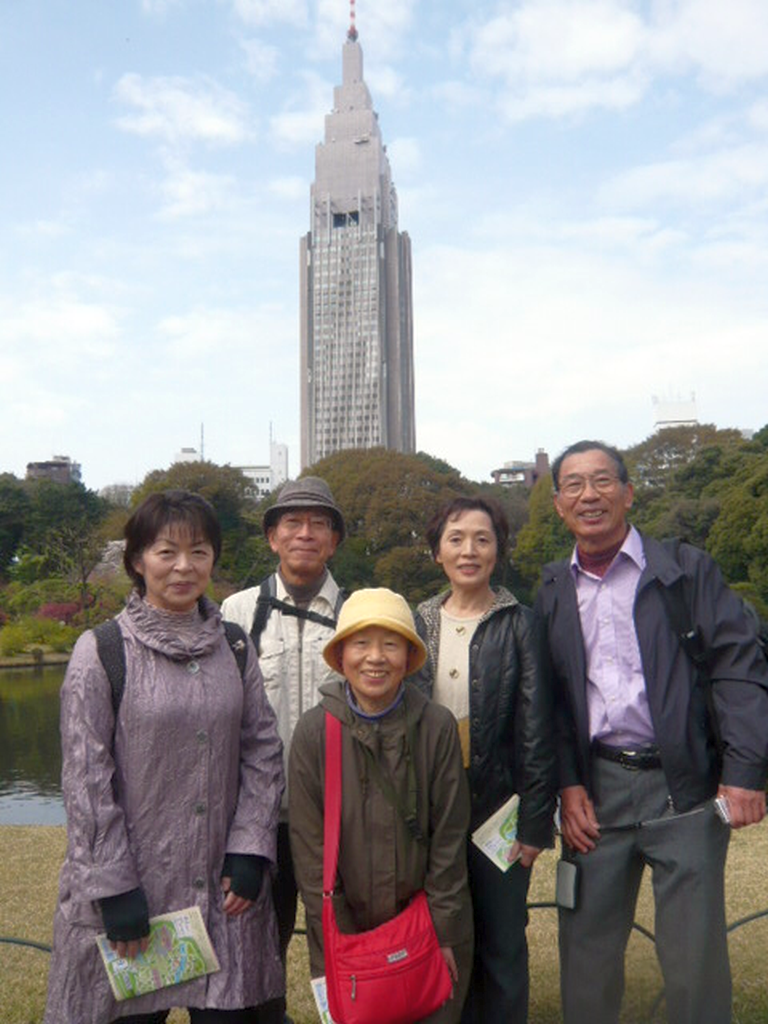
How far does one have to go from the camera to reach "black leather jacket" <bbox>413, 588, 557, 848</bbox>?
2.19 metres

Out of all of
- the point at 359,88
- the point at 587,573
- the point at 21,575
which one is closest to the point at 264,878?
the point at 587,573

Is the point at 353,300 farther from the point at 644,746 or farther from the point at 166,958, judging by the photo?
the point at 166,958

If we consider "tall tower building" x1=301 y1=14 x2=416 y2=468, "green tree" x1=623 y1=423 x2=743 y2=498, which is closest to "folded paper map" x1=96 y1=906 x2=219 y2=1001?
"green tree" x1=623 y1=423 x2=743 y2=498

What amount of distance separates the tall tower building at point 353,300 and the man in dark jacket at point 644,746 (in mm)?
46372

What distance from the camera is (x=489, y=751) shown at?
7.25 ft

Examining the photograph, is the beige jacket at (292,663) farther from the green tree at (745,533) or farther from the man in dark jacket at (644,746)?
the green tree at (745,533)

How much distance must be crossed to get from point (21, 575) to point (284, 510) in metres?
25.5

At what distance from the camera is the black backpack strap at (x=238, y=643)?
80.7 inches

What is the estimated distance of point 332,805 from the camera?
195cm

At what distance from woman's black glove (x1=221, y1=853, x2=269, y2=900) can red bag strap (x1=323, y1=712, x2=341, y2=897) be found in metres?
0.15

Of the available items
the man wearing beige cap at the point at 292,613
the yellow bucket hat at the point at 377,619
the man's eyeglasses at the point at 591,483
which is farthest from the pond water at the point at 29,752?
the man's eyeglasses at the point at 591,483

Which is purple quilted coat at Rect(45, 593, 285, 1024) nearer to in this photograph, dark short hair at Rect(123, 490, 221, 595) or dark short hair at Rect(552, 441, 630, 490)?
dark short hair at Rect(123, 490, 221, 595)

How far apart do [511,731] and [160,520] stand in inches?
41.1

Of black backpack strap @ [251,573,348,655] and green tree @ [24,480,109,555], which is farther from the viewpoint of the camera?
green tree @ [24,480,109,555]
